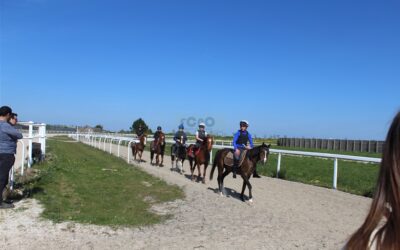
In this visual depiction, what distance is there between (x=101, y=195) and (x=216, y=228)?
464 cm

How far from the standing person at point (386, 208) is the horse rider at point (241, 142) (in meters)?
11.4

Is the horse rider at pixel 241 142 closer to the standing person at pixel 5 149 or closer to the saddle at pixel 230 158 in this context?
the saddle at pixel 230 158

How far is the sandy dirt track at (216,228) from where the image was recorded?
7.53 meters

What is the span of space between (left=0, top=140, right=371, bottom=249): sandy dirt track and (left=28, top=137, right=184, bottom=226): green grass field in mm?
447

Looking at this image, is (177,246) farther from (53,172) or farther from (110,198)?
(53,172)

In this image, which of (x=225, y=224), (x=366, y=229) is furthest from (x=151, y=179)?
(x=366, y=229)

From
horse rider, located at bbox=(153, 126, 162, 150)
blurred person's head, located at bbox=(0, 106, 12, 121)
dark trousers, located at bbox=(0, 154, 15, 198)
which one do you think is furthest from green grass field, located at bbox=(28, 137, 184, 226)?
horse rider, located at bbox=(153, 126, 162, 150)

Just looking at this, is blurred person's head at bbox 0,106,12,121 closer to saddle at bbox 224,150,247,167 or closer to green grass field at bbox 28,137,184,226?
green grass field at bbox 28,137,184,226

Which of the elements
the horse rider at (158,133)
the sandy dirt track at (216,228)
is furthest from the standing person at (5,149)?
the horse rider at (158,133)

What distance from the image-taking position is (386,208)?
184cm

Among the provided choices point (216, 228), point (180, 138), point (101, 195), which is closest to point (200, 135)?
point (180, 138)

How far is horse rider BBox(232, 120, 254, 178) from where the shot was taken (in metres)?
13.4

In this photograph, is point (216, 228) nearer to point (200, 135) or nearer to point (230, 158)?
point (230, 158)

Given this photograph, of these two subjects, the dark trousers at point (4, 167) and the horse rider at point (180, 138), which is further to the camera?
the horse rider at point (180, 138)
